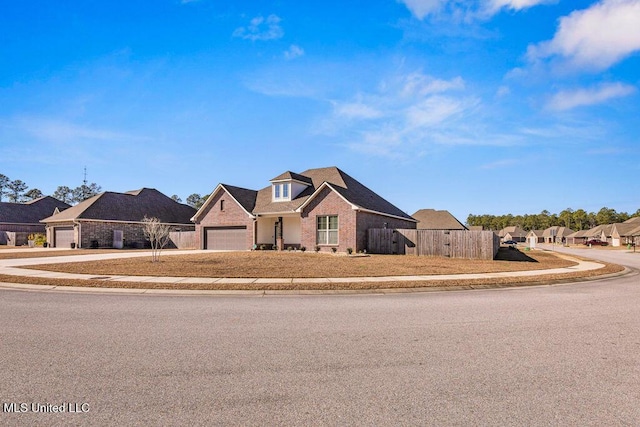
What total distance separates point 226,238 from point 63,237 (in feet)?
65.1

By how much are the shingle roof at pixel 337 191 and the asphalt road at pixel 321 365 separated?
2075 cm

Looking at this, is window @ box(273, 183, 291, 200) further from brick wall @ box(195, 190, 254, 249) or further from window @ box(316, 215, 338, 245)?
window @ box(316, 215, 338, 245)

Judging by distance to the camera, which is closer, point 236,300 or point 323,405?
point 323,405

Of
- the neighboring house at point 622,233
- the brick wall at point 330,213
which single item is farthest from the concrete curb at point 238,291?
the neighboring house at point 622,233

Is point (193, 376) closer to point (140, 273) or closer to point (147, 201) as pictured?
point (140, 273)

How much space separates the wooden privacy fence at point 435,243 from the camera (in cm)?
2467

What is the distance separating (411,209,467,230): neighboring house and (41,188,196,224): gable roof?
32.0m

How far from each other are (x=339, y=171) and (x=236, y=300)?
2480cm

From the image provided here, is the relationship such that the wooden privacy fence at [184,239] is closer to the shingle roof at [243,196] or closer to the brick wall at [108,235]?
the brick wall at [108,235]

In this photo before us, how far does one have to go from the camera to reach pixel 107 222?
39406mm

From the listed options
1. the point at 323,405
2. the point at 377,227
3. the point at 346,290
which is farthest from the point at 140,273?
the point at 377,227

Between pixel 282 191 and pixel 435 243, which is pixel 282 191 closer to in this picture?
pixel 282 191

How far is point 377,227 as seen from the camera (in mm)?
30828

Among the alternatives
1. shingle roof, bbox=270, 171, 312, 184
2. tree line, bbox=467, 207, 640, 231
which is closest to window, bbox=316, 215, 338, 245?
shingle roof, bbox=270, 171, 312, 184
